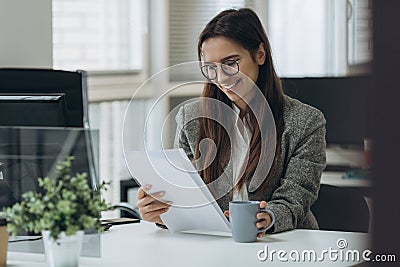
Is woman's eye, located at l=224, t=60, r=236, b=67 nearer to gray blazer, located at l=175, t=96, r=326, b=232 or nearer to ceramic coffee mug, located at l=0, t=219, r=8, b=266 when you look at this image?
gray blazer, located at l=175, t=96, r=326, b=232

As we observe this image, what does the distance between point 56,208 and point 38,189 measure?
0.26m

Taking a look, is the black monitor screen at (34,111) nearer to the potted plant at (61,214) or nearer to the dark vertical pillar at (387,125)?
the potted plant at (61,214)

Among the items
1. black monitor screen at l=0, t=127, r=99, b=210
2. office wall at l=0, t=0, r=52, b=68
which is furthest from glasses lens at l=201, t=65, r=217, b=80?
office wall at l=0, t=0, r=52, b=68

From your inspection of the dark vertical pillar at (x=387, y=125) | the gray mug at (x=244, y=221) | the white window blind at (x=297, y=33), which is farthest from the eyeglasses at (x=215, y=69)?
the white window blind at (x=297, y=33)

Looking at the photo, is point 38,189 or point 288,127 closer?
point 38,189

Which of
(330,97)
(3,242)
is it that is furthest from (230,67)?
(330,97)

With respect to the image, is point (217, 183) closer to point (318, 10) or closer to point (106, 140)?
point (106, 140)

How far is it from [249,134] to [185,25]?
2469 millimetres

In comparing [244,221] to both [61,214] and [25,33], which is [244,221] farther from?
[25,33]

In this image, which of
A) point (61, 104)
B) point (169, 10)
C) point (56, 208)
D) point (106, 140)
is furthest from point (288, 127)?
point (169, 10)

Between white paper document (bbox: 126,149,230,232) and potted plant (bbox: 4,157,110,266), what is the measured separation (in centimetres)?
39

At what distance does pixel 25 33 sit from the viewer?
1.97m

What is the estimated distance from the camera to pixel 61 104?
1424mm

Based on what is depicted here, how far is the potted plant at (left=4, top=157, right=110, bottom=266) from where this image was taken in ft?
2.96
